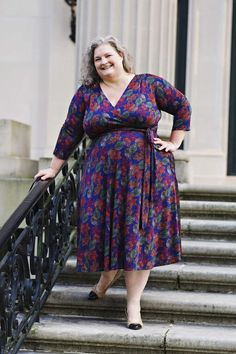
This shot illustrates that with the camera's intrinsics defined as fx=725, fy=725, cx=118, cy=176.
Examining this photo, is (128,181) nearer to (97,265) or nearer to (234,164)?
(97,265)

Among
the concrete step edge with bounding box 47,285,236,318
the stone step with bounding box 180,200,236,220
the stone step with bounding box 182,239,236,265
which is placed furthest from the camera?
the stone step with bounding box 180,200,236,220

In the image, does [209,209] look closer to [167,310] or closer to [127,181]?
[167,310]

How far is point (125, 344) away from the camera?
13.9 ft

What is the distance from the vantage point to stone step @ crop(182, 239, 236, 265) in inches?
205

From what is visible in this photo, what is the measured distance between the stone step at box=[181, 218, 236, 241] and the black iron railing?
90 centimetres

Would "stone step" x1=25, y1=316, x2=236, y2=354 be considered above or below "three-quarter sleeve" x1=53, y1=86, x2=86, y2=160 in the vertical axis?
below

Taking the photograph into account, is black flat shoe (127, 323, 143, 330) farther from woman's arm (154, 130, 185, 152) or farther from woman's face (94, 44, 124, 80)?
woman's face (94, 44, 124, 80)

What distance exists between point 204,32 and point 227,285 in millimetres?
3964

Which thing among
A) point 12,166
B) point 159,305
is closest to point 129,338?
point 159,305

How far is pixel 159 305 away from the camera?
4617 millimetres

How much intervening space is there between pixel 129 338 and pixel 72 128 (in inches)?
53.3

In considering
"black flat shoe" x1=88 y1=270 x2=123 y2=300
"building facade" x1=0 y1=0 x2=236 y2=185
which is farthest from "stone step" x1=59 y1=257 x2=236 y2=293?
"building facade" x1=0 y1=0 x2=236 y2=185

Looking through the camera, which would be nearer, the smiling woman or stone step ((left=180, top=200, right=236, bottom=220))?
the smiling woman

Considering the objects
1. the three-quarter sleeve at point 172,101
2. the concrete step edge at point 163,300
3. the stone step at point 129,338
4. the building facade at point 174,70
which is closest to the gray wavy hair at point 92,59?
the three-quarter sleeve at point 172,101
